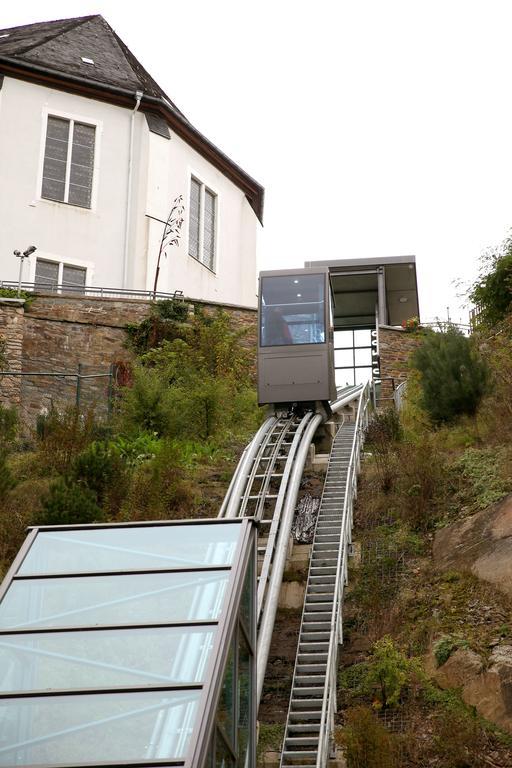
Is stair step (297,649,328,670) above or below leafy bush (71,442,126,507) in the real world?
below

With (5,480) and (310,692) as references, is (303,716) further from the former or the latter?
(5,480)

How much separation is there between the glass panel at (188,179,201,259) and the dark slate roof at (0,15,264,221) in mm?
1296

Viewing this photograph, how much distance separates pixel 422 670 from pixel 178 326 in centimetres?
1693

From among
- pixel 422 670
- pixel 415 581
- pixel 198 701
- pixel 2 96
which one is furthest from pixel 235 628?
pixel 2 96

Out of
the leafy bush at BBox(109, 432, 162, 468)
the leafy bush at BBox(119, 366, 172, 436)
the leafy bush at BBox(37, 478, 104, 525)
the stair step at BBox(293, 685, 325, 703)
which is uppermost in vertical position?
the leafy bush at BBox(119, 366, 172, 436)

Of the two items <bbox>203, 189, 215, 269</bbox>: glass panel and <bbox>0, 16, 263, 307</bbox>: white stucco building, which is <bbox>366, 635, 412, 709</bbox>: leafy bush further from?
<bbox>203, 189, 215, 269</bbox>: glass panel

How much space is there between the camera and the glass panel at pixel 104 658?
7031 millimetres

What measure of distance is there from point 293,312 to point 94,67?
16.8 metres

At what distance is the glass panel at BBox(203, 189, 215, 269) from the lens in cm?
3562

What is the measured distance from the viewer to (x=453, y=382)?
855 inches

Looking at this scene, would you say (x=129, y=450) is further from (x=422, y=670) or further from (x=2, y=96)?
(x=2, y=96)

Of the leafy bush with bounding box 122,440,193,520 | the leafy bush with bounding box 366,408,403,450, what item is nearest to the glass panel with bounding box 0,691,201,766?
the leafy bush with bounding box 122,440,193,520

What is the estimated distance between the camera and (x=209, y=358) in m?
27.3

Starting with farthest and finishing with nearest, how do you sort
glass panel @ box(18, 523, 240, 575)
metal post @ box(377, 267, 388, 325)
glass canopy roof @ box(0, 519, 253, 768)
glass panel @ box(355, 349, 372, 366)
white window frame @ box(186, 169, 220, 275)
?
1. glass panel @ box(355, 349, 372, 366)
2. white window frame @ box(186, 169, 220, 275)
3. metal post @ box(377, 267, 388, 325)
4. glass panel @ box(18, 523, 240, 575)
5. glass canopy roof @ box(0, 519, 253, 768)
